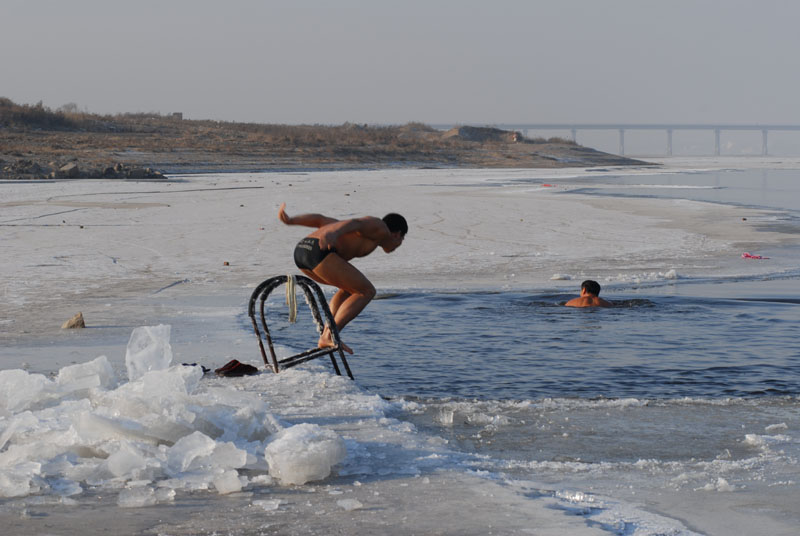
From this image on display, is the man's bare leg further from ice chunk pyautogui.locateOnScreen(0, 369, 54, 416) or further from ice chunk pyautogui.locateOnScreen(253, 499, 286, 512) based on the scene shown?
ice chunk pyautogui.locateOnScreen(253, 499, 286, 512)

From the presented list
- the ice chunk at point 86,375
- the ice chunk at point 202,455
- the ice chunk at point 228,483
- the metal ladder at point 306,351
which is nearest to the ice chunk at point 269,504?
the ice chunk at point 228,483

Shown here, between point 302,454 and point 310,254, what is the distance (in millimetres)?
2886

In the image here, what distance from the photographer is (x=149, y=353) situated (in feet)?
21.2

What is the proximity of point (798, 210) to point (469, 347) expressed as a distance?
21.3 metres

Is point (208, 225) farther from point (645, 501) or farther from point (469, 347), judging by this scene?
point (645, 501)

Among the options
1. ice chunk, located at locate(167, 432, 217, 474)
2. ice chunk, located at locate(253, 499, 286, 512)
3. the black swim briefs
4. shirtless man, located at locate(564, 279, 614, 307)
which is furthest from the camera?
shirtless man, located at locate(564, 279, 614, 307)

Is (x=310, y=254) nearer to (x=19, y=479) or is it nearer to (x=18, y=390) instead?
(x=18, y=390)

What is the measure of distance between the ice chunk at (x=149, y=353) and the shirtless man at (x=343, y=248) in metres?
1.47

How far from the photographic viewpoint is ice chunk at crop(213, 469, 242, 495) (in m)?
4.87

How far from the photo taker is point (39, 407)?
6176 mm

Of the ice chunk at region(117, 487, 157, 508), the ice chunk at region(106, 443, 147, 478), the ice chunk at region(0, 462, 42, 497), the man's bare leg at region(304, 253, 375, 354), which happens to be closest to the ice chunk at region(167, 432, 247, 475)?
the ice chunk at region(106, 443, 147, 478)

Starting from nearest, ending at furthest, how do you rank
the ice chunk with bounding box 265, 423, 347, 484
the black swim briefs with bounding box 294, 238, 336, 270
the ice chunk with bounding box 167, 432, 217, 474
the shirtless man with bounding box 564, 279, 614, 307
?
1. the ice chunk with bounding box 265, 423, 347, 484
2. the ice chunk with bounding box 167, 432, 217, 474
3. the black swim briefs with bounding box 294, 238, 336, 270
4. the shirtless man with bounding box 564, 279, 614, 307

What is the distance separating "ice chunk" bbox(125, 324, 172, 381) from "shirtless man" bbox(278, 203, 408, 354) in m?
1.47

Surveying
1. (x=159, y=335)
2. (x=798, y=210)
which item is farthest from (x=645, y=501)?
(x=798, y=210)
